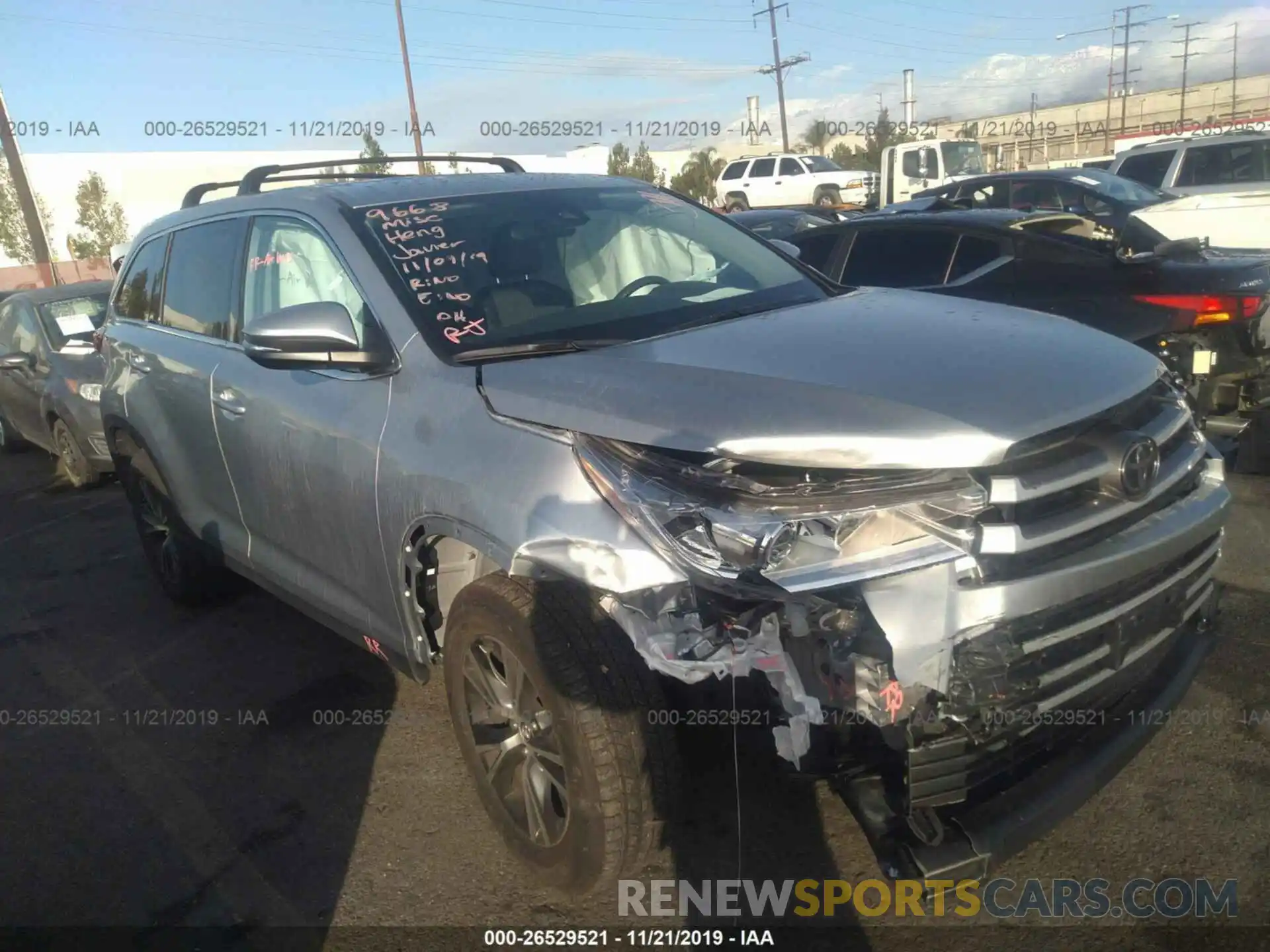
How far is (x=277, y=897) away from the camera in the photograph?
9.48ft

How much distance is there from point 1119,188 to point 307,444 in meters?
12.6

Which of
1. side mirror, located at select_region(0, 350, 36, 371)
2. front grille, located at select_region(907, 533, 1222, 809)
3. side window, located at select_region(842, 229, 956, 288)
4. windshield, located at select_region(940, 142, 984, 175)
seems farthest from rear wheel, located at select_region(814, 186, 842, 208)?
front grille, located at select_region(907, 533, 1222, 809)

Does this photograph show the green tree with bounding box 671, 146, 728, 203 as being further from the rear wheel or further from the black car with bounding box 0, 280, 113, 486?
the black car with bounding box 0, 280, 113, 486

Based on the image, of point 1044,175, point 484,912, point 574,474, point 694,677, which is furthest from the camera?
point 1044,175

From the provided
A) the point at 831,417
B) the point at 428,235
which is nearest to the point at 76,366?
the point at 428,235

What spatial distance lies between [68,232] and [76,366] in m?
34.5

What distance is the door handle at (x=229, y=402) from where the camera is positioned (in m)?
3.73

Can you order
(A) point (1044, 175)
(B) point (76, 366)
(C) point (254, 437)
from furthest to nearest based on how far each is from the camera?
(A) point (1044, 175) → (B) point (76, 366) → (C) point (254, 437)

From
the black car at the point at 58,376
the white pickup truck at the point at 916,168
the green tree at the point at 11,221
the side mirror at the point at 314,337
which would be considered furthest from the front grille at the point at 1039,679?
the green tree at the point at 11,221

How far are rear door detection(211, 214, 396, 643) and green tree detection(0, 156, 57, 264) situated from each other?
3044 centimetres

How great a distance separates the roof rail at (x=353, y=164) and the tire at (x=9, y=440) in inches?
266

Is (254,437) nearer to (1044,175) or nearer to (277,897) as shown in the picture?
(277,897)

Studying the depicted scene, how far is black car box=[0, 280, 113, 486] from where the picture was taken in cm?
745

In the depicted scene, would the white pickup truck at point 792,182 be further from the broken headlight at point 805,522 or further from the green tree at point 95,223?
the broken headlight at point 805,522
